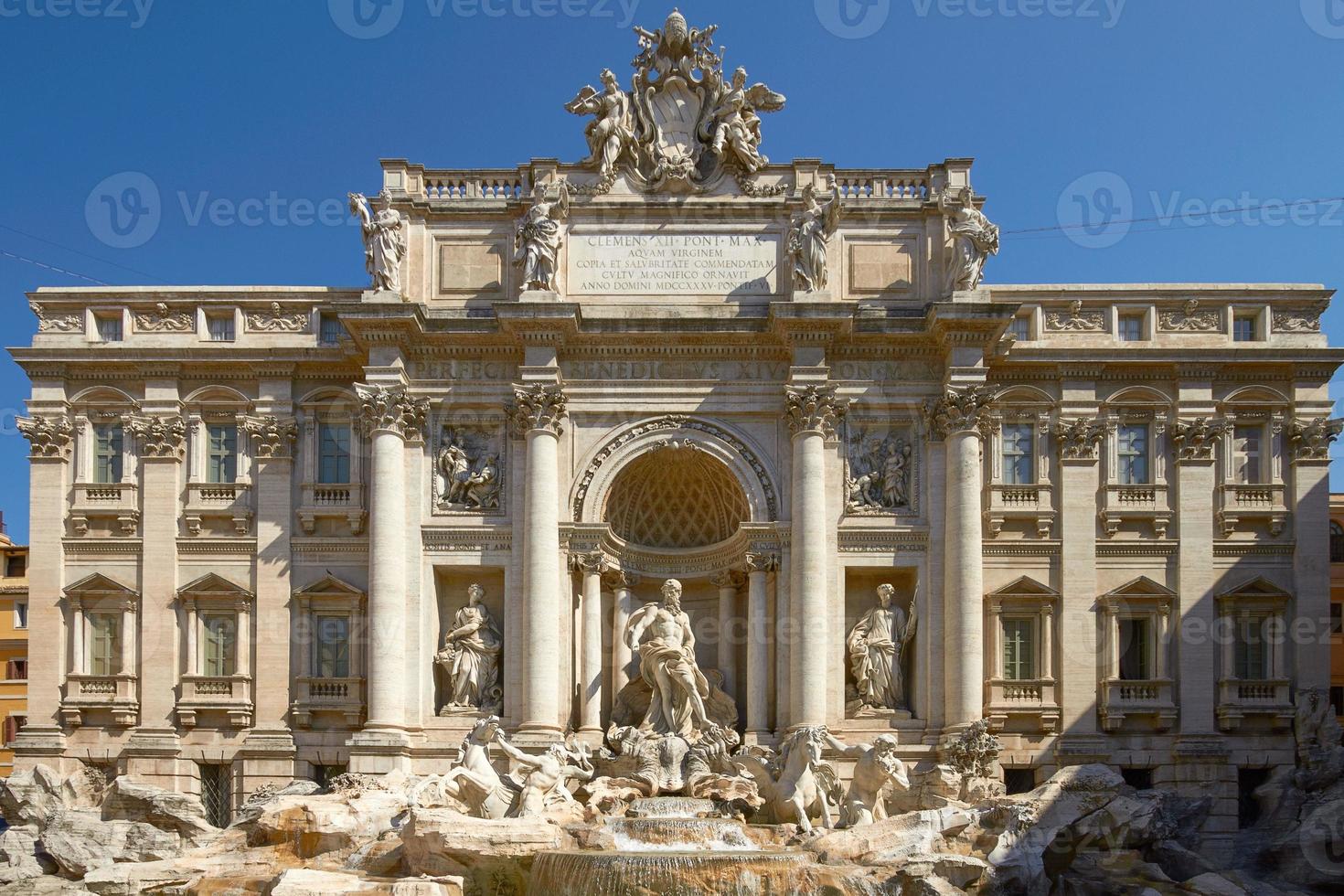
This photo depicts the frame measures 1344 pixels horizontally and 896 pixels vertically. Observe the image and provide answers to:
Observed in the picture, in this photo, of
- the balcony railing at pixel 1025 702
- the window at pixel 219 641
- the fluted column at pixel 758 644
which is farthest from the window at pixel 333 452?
the balcony railing at pixel 1025 702

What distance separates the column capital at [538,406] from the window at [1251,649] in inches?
623

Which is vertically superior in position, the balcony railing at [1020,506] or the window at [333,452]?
the window at [333,452]

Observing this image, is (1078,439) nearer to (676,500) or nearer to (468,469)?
(676,500)

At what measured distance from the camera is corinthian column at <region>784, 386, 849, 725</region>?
88.4 ft

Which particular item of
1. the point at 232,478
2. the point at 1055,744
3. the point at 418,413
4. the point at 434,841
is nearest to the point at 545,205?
the point at 418,413

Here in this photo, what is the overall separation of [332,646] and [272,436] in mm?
4912

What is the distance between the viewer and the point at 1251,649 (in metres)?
28.4

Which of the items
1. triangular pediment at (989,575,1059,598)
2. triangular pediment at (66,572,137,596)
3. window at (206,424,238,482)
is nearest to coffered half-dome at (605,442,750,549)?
triangular pediment at (989,575,1059,598)

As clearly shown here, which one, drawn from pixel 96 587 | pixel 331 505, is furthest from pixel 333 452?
pixel 96 587

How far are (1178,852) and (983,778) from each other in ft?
12.2

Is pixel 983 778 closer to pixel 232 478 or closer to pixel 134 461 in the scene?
pixel 232 478

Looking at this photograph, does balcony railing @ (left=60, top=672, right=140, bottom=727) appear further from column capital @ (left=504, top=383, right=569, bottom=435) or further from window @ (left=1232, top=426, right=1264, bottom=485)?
window @ (left=1232, top=426, right=1264, bottom=485)

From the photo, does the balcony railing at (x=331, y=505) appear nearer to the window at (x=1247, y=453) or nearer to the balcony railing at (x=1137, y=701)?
the balcony railing at (x=1137, y=701)

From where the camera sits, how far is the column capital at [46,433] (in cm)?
2892
